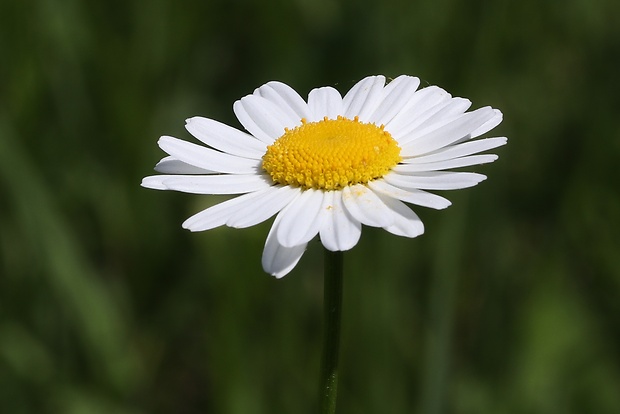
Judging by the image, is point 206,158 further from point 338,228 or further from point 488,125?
point 488,125

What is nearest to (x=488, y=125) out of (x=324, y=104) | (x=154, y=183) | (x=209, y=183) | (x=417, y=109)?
(x=417, y=109)

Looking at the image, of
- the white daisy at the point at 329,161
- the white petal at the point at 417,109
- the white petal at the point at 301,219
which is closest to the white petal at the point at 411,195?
the white daisy at the point at 329,161

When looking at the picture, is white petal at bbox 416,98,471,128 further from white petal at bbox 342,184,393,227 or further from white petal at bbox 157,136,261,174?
white petal at bbox 157,136,261,174
